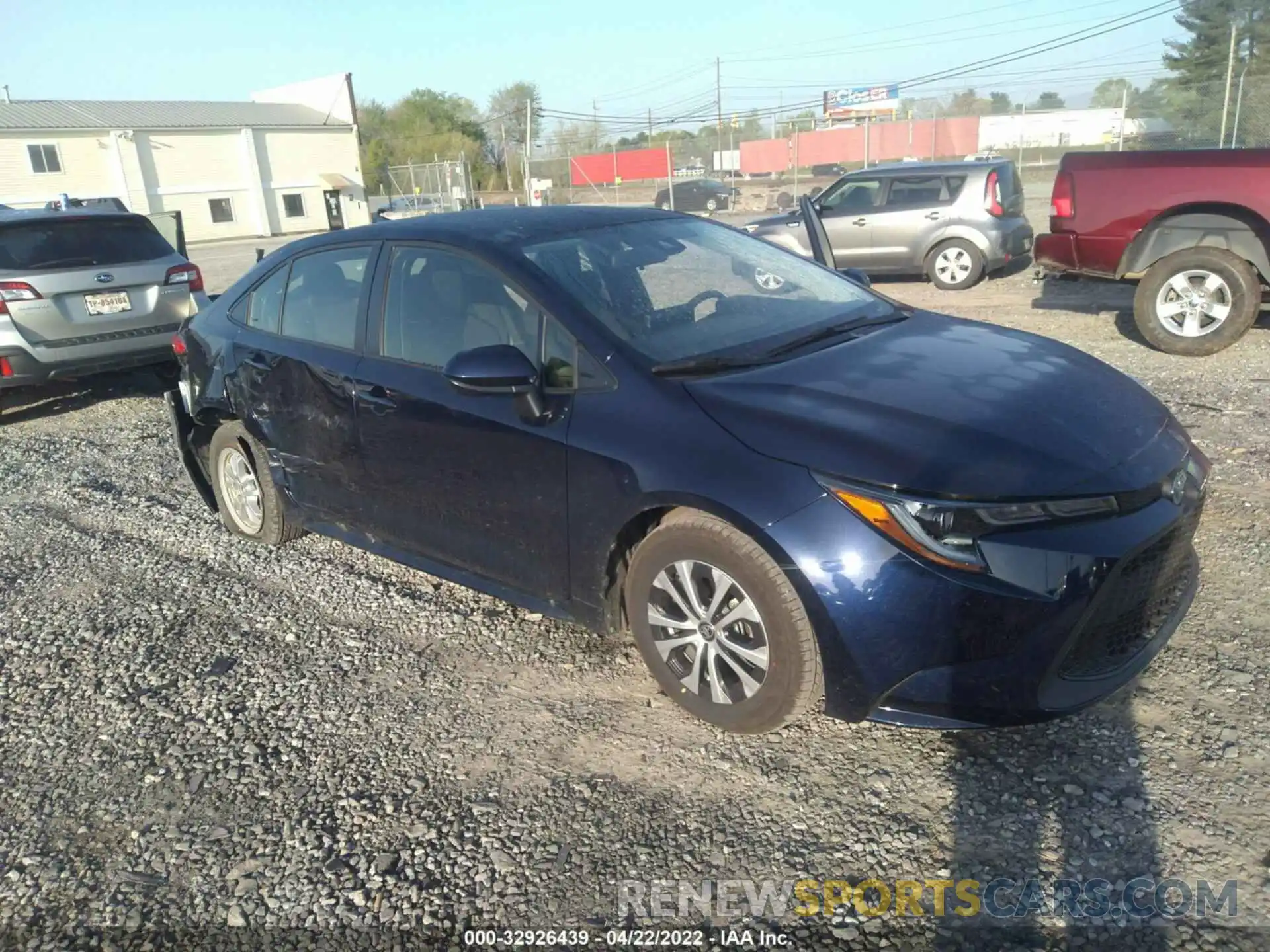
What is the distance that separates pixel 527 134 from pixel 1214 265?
101 ft

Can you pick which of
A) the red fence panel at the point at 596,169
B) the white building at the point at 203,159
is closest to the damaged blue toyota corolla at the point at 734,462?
the red fence panel at the point at 596,169

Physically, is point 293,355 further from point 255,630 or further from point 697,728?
point 697,728

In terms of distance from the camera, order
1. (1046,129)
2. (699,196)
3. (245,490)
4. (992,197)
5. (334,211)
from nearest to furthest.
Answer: (245,490)
(992,197)
(699,196)
(1046,129)
(334,211)

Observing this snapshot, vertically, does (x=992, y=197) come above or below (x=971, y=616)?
above

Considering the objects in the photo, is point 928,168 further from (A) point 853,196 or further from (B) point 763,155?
(B) point 763,155

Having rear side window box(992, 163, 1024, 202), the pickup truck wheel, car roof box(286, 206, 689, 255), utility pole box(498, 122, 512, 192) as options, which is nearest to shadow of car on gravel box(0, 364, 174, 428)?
car roof box(286, 206, 689, 255)

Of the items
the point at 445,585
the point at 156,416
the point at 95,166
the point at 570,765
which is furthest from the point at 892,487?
the point at 95,166

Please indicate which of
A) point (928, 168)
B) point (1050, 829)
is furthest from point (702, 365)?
point (928, 168)

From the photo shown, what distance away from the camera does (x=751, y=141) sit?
43969 millimetres

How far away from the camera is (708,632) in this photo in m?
2.95

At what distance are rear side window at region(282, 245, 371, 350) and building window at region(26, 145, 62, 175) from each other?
4557 centimetres

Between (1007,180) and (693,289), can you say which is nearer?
(693,289)

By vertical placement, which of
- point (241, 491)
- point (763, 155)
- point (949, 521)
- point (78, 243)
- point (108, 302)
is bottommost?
point (241, 491)

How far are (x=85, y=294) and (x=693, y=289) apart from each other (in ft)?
20.5
